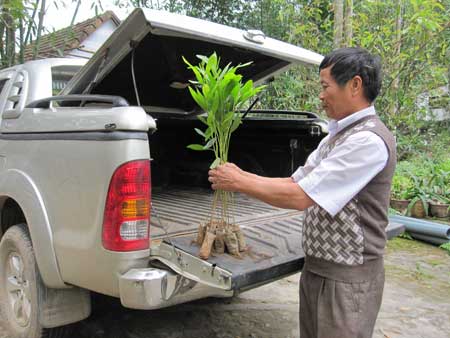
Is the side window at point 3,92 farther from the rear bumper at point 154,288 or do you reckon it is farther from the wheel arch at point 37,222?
the rear bumper at point 154,288

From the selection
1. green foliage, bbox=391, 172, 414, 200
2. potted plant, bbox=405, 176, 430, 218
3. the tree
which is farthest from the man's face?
the tree

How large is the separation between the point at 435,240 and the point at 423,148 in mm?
4319

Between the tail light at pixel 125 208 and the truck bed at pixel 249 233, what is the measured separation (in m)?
0.19

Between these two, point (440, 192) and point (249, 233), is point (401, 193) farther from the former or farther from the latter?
point (249, 233)

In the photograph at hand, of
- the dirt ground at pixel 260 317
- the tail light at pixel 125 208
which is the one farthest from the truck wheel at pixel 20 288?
the tail light at pixel 125 208

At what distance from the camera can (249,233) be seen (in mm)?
2762

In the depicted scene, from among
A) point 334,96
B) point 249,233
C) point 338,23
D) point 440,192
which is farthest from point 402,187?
point 334,96

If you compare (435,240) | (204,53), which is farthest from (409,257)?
(204,53)

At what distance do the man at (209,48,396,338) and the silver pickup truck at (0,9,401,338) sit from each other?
1.28ft

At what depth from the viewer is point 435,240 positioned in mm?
5523

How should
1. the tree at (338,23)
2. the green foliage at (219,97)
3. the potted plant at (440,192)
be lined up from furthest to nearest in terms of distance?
the tree at (338,23), the potted plant at (440,192), the green foliage at (219,97)

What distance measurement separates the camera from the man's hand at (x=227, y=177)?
1886 mm

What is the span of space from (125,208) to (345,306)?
3.66 feet

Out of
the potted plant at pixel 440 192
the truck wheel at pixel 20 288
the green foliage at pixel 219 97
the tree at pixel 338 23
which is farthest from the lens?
the tree at pixel 338 23
